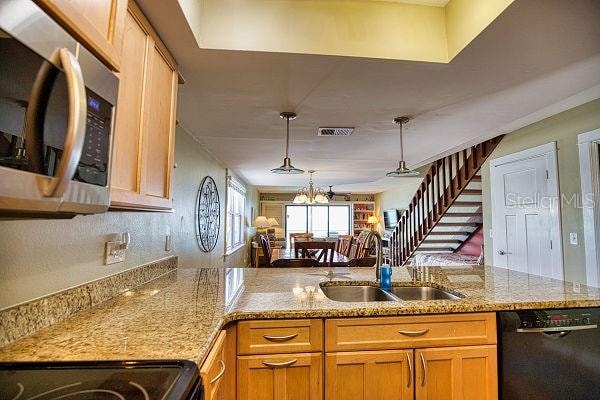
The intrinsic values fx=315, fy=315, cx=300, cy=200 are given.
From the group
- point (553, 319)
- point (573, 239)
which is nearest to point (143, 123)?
point (553, 319)

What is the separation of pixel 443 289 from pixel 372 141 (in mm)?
2032

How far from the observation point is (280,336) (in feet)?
4.44

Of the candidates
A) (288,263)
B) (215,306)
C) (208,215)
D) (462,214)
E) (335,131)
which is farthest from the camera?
(462,214)

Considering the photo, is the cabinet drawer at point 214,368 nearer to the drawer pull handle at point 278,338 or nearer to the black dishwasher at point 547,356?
the drawer pull handle at point 278,338

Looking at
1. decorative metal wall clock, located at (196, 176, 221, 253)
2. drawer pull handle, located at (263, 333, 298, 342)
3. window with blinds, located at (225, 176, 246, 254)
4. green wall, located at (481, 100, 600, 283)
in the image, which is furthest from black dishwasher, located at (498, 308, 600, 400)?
window with blinds, located at (225, 176, 246, 254)

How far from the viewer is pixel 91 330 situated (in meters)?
1.08

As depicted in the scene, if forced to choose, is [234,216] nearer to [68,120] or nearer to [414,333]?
[414,333]

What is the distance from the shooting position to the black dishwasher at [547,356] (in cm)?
143

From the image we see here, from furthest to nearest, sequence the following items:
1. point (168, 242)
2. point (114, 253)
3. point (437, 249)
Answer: point (437, 249), point (168, 242), point (114, 253)

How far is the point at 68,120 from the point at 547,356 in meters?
1.99

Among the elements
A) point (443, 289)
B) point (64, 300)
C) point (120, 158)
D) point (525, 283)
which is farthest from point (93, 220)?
point (525, 283)

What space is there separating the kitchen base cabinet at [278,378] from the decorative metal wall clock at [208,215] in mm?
2147

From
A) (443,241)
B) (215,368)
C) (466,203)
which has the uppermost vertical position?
(466,203)

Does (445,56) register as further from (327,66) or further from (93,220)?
(93,220)
